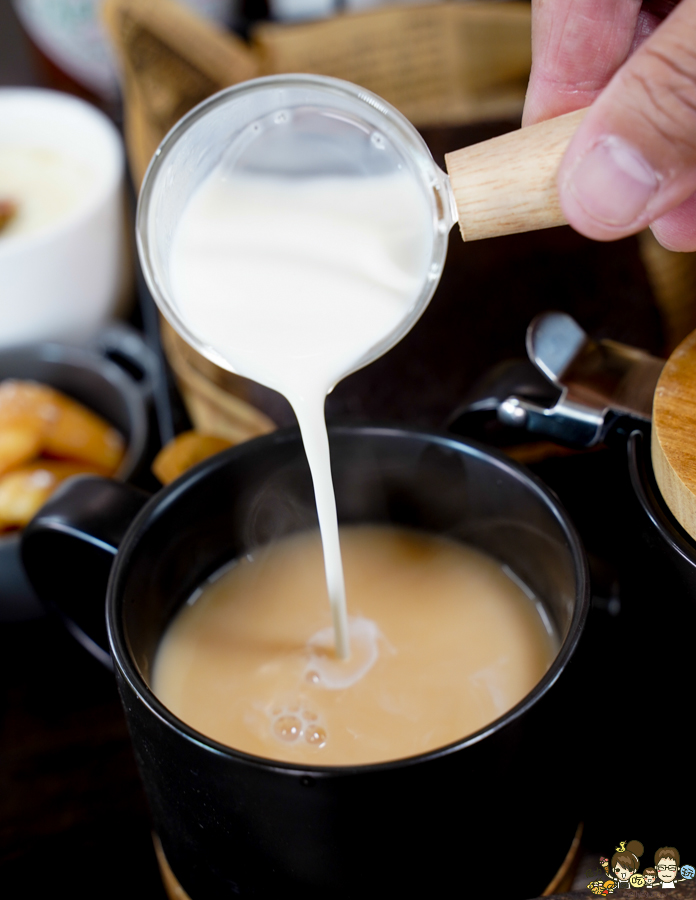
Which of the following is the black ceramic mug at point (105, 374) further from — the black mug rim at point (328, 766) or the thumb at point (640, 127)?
the thumb at point (640, 127)

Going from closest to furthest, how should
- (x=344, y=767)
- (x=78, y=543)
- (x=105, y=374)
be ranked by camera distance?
(x=344, y=767) → (x=78, y=543) → (x=105, y=374)

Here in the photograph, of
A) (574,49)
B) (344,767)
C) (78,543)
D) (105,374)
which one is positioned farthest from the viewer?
(105,374)

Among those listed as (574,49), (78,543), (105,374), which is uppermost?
(574,49)

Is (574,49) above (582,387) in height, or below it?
above

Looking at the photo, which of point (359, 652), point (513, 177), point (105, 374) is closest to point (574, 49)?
point (513, 177)

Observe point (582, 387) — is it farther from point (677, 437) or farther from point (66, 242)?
point (66, 242)

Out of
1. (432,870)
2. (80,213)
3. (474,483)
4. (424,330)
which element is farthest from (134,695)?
(80,213)

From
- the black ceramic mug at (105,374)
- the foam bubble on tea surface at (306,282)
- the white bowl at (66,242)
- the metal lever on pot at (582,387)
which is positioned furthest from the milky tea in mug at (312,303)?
the white bowl at (66,242)

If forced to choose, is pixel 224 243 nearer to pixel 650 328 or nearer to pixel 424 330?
pixel 424 330
